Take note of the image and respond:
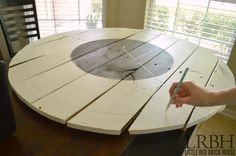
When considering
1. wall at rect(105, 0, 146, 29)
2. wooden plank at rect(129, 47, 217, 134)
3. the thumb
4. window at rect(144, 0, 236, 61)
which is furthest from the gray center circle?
wall at rect(105, 0, 146, 29)

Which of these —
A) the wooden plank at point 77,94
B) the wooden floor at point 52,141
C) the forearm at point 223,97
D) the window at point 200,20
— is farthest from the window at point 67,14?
the forearm at point 223,97

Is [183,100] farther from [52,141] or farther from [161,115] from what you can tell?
[52,141]

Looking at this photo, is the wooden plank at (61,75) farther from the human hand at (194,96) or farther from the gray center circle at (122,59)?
the human hand at (194,96)

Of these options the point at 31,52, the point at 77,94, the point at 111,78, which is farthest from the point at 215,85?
the point at 31,52

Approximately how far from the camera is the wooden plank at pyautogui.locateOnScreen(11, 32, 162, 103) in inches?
40.9

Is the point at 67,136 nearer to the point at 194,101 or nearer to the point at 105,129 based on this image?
the point at 105,129

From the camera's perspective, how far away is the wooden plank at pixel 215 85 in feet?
3.17

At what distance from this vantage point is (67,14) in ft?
9.07

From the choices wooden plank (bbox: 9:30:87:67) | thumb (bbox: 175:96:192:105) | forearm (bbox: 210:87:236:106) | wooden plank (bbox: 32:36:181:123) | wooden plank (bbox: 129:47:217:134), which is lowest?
wooden plank (bbox: 129:47:217:134)

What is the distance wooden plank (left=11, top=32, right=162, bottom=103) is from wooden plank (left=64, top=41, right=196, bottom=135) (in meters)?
0.24

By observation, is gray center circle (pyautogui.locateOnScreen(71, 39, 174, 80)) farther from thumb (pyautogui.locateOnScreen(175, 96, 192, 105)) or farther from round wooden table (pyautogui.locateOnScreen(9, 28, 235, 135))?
thumb (pyautogui.locateOnScreen(175, 96, 192, 105))

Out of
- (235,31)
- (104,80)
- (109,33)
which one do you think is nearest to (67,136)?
(104,80)

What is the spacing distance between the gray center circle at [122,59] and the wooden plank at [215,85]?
0.93 ft

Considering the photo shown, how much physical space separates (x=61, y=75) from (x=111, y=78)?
0.92ft
